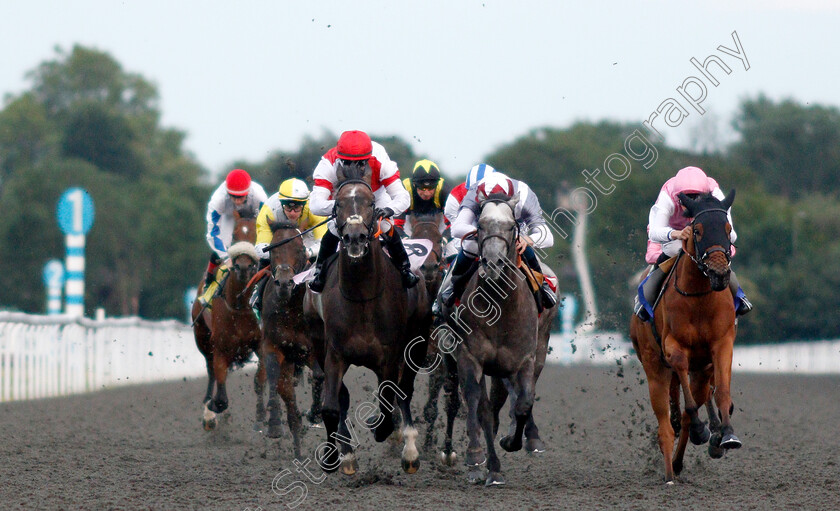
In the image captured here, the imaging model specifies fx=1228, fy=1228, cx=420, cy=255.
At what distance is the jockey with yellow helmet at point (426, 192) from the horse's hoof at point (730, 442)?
3.40 metres

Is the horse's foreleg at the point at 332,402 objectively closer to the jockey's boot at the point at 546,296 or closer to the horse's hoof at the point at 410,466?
the horse's hoof at the point at 410,466

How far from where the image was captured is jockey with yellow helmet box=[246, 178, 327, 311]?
10.1m

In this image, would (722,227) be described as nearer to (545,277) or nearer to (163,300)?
(545,277)

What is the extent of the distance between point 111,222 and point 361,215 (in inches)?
2135

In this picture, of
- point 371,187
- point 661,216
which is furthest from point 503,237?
point 661,216

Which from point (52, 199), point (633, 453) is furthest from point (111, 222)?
point (633, 453)

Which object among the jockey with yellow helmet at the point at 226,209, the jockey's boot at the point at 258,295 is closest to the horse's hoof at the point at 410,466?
the jockey's boot at the point at 258,295

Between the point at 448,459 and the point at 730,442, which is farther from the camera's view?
the point at 448,459

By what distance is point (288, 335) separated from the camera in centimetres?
1027

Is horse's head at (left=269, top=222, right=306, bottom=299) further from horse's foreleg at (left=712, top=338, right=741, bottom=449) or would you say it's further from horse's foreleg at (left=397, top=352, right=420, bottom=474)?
horse's foreleg at (left=712, top=338, right=741, bottom=449)

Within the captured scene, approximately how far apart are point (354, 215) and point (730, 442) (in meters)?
2.73

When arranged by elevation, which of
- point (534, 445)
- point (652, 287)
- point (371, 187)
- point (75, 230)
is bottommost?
point (534, 445)

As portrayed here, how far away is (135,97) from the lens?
77.9 m

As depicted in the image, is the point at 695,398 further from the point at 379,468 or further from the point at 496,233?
→ the point at 379,468
